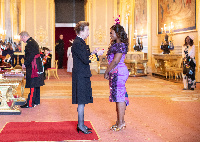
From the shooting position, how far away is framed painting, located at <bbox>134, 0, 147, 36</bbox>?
51.0ft

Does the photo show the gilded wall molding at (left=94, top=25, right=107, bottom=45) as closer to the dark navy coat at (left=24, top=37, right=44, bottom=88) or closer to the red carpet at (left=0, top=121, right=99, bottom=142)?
the dark navy coat at (left=24, top=37, right=44, bottom=88)

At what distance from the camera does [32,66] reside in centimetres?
606

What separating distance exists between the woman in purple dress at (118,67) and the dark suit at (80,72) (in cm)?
33

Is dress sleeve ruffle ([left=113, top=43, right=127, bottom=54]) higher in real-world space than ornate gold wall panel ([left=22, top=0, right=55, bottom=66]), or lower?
lower

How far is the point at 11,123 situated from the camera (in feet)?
15.8

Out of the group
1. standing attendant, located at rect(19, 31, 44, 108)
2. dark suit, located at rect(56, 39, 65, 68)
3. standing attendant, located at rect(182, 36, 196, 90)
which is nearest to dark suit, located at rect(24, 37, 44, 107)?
standing attendant, located at rect(19, 31, 44, 108)

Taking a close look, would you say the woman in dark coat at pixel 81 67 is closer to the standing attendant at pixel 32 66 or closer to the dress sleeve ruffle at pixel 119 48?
the dress sleeve ruffle at pixel 119 48

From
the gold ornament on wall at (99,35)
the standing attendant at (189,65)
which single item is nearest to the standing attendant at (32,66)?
the standing attendant at (189,65)

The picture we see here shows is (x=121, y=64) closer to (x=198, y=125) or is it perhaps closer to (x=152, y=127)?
(x=152, y=127)

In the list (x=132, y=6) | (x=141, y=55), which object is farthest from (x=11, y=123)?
(x=132, y=6)

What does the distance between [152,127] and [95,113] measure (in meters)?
1.36

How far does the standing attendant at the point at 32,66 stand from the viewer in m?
5.98

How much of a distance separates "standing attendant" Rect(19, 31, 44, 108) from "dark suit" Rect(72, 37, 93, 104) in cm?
209

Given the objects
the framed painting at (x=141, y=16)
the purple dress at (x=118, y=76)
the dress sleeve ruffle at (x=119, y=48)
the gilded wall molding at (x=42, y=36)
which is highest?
the framed painting at (x=141, y=16)
